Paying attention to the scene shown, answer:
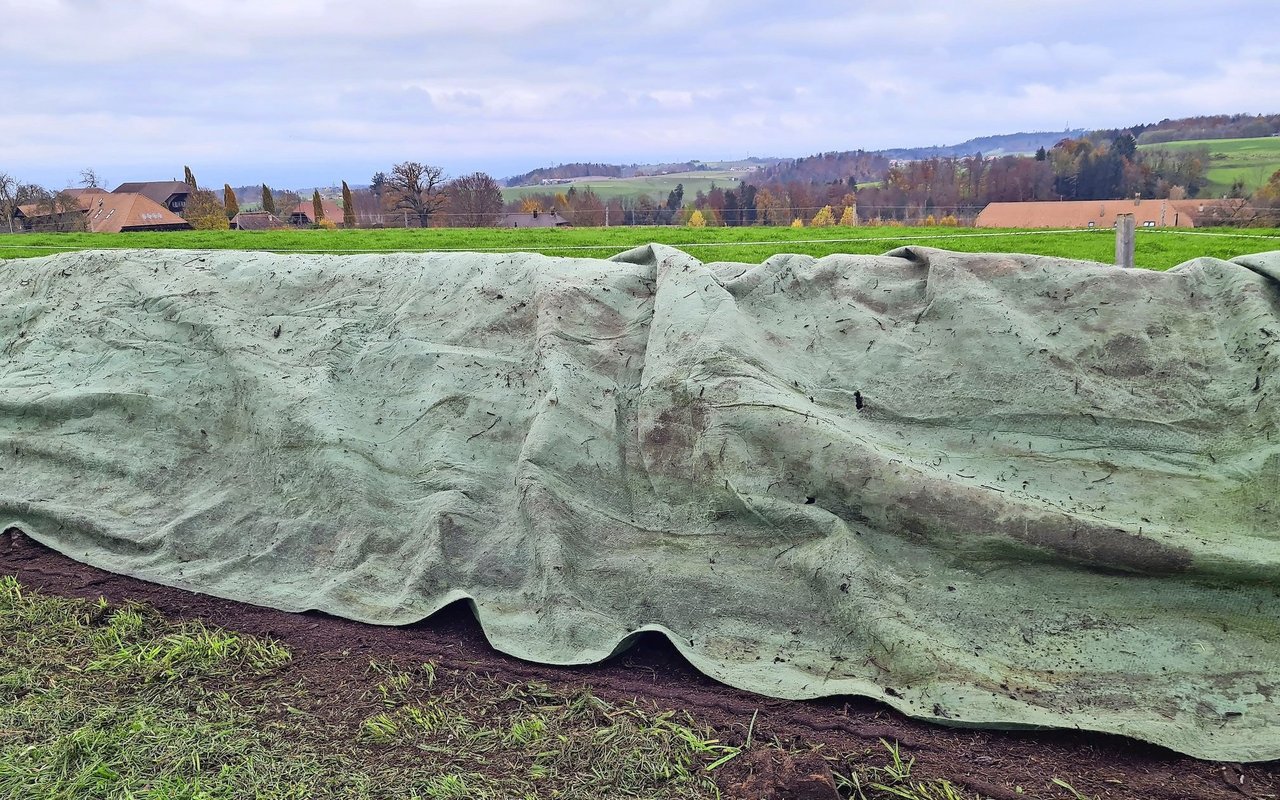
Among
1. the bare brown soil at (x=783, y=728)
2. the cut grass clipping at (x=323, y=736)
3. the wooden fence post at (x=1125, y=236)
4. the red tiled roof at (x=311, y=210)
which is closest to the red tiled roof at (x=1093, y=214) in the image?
the wooden fence post at (x=1125, y=236)

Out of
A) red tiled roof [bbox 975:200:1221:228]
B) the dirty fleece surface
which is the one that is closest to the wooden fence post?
the dirty fleece surface

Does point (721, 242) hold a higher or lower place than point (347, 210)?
lower

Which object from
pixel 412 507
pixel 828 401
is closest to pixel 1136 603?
pixel 828 401

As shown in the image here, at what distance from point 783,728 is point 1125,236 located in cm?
586

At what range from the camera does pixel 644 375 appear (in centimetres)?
370

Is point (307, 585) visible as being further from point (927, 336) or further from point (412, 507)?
point (927, 336)

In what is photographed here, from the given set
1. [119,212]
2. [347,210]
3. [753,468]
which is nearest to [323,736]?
[753,468]

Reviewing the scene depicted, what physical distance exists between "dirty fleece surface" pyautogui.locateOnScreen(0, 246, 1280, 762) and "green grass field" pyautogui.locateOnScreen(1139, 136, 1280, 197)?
30.9 meters

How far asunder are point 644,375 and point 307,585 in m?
1.73

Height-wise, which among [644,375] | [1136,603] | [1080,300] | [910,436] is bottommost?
[1136,603]

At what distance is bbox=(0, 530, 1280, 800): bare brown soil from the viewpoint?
2365mm

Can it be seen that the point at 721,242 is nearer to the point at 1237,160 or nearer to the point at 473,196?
the point at 473,196

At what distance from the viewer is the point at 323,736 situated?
→ 8.84 feet

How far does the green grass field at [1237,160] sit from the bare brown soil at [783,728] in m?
32.1
